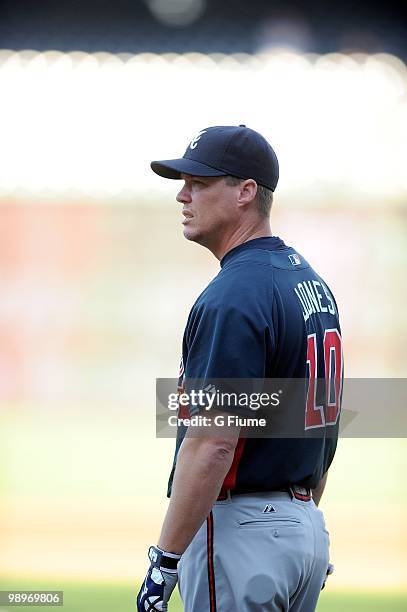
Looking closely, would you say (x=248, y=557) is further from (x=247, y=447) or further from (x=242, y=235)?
(x=242, y=235)

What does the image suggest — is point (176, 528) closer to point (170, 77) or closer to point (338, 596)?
point (338, 596)

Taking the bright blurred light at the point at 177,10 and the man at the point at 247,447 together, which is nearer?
the man at the point at 247,447

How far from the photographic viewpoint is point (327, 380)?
178 cm

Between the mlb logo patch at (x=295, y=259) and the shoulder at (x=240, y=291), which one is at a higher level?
the mlb logo patch at (x=295, y=259)

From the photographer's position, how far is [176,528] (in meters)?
1.59

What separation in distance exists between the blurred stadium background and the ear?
81.0 inches

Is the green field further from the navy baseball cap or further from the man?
the navy baseball cap

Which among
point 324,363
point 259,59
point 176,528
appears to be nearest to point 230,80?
point 259,59

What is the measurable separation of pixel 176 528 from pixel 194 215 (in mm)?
609

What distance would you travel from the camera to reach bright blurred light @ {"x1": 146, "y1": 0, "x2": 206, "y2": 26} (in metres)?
3.70

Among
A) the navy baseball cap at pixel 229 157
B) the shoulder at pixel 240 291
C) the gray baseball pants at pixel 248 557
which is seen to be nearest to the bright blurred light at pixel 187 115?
the navy baseball cap at pixel 229 157

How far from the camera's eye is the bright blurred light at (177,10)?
370cm

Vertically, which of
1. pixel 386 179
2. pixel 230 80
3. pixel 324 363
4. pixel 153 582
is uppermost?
pixel 230 80

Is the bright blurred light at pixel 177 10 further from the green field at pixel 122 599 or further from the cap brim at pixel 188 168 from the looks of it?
the green field at pixel 122 599
